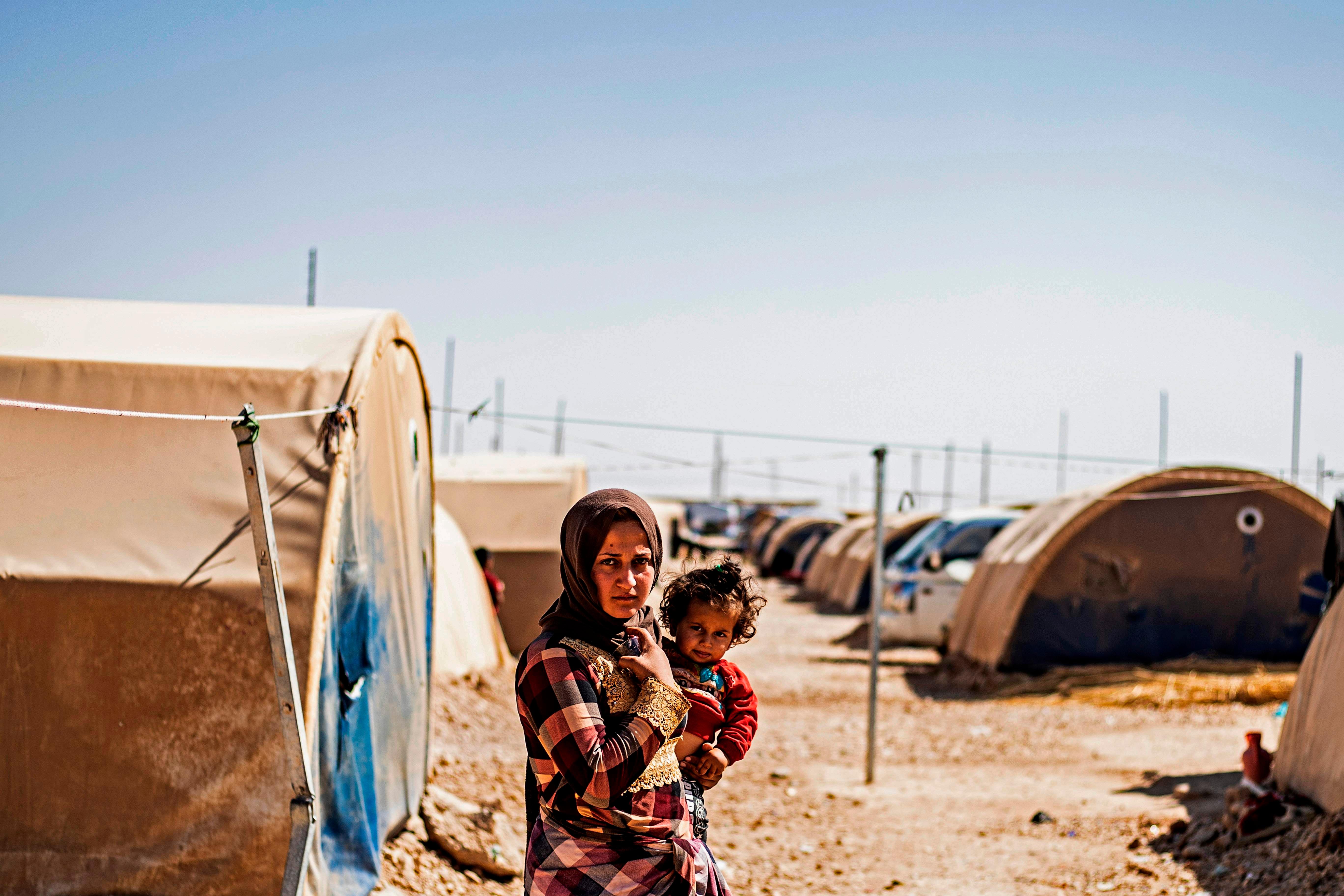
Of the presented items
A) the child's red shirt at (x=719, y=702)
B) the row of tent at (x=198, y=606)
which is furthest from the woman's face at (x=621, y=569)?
the row of tent at (x=198, y=606)

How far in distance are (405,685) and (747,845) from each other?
240 cm

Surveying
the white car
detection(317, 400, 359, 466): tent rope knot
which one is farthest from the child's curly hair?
the white car

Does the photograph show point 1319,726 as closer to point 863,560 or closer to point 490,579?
point 490,579

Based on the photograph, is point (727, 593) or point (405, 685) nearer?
point (727, 593)

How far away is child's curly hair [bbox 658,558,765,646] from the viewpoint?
3.14 meters

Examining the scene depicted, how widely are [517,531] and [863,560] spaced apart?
12.2 meters

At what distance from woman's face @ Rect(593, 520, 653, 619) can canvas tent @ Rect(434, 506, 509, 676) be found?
886 centimetres

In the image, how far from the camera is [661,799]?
2.78 m

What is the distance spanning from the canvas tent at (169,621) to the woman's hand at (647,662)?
8.53 feet

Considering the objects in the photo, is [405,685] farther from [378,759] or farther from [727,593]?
[727,593]

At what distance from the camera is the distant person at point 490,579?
13.7 metres

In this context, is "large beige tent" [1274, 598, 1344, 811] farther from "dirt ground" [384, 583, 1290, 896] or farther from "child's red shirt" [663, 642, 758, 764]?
"child's red shirt" [663, 642, 758, 764]

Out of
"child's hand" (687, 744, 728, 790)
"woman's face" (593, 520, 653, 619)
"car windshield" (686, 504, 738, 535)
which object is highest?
"woman's face" (593, 520, 653, 619)

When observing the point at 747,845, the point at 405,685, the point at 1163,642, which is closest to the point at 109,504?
the point at 405,685
